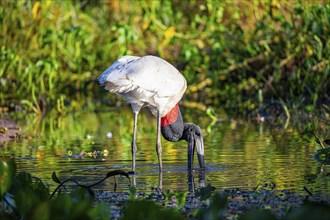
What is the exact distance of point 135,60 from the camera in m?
7.25

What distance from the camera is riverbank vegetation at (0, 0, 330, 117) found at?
39.1 ft

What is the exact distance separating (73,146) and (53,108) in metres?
4.53

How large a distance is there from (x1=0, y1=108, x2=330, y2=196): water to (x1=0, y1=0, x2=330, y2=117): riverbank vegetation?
135 centimetres

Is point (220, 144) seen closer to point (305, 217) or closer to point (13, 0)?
point (305, 217)

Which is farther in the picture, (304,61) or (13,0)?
(13,0)

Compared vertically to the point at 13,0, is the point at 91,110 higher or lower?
lower

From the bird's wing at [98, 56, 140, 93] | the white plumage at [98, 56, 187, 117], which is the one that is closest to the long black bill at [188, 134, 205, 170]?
the white plumage at [98, 56, 187, 117]

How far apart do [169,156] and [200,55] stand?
5.53 meters

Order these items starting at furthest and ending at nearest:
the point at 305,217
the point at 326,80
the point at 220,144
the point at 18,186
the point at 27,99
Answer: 1. the point at 27,99
2. the point at 326,80
3. the point at 220,144
4. the point at 18,186
5. the point at 305,217

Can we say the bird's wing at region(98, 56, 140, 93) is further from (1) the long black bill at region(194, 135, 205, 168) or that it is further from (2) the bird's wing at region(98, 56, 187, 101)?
(1) the long black bill at region(194, 135, 205, 168)

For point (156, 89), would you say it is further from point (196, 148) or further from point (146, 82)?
point (196, 148)

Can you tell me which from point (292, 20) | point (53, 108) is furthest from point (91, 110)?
point (292, 20)

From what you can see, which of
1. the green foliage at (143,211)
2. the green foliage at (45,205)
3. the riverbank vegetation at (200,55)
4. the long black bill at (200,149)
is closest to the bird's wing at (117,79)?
the long black bill at (200,149)

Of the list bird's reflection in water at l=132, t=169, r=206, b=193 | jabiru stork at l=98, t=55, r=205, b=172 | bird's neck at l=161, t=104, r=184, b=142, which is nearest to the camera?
bird's reflection in water at l=132, t=169, r=206, b=193
